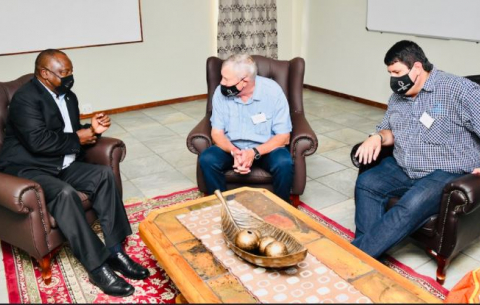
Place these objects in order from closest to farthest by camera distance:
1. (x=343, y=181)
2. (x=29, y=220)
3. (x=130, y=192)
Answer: (x=29, y=220) < (x=130, y=192) < (x=343, y=181)

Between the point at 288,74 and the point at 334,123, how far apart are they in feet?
6.15

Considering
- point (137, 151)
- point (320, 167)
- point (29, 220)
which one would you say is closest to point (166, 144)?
point (137, 151)

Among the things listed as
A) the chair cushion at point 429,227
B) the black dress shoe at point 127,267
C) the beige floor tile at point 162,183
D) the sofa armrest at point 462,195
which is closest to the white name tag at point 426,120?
the sofa armrest at point 462,195

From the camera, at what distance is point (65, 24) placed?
4.99m

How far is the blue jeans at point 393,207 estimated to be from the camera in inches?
92.1

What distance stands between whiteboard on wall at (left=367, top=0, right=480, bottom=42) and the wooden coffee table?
314 cm

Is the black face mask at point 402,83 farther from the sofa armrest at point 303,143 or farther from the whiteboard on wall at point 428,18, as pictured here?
the whiteboard on wall at point 428,18

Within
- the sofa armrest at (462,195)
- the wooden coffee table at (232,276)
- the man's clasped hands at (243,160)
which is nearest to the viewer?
the wooden coffee table at (232,276)

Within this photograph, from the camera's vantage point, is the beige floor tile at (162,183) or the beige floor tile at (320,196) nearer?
the beige floor tile at (320,196)

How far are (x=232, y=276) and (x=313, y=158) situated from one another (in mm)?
2495

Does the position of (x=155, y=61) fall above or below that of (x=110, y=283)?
above

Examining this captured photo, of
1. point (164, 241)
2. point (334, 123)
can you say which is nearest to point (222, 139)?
point (164, 241)

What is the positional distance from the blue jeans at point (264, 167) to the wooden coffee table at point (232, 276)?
1.36 ft

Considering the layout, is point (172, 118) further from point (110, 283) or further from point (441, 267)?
point (441, 267)
